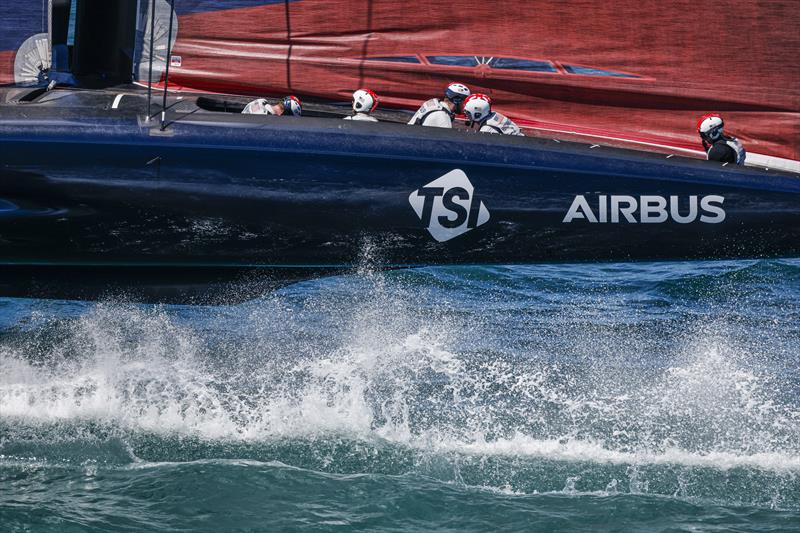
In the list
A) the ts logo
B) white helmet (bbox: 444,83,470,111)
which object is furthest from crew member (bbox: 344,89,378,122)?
the ts logo

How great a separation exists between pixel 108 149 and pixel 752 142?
10.1ft

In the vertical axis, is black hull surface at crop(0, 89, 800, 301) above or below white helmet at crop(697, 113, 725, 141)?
below

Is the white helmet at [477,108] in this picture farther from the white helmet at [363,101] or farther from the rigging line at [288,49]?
the rigging line at [288,49]

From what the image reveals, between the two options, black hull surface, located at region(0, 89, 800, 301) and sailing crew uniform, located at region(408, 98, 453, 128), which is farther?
sailing crew uniform, located at region(408, 98, 453, 128)

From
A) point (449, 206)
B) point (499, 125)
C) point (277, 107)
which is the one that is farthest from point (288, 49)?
point (449, 206)

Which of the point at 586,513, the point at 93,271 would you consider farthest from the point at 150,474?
the point at 586,513

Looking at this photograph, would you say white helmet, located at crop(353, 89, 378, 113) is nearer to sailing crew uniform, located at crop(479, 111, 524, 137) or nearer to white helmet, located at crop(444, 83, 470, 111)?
white helmet, located at crop(444, 83, 470, 111)

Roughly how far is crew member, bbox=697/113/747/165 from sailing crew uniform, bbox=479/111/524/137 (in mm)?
895

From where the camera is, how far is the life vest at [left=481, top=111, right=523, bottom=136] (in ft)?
17.1

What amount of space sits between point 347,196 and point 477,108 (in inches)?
41.9

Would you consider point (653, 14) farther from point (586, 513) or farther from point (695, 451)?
point (586, 513)

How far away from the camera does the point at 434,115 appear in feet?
17.1

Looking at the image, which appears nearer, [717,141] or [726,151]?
[726,151]

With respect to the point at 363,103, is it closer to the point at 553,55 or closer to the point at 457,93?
the point at 457,93
